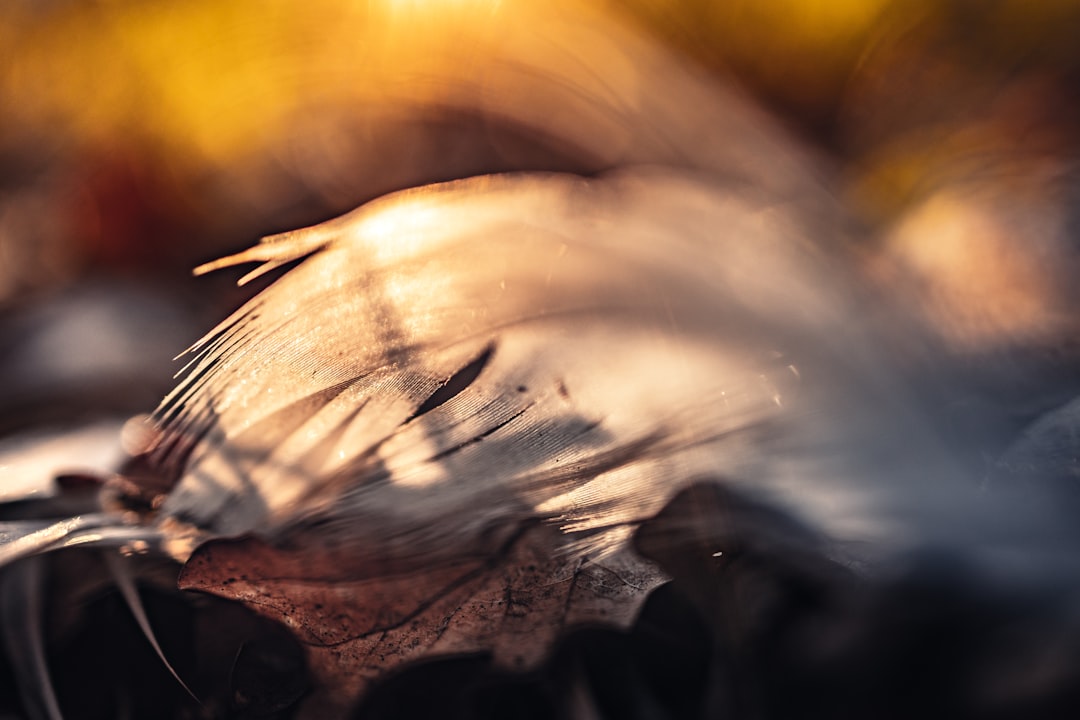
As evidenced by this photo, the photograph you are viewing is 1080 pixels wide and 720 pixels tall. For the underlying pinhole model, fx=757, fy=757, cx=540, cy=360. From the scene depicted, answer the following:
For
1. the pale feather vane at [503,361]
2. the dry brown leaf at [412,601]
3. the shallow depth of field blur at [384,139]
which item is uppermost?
the shallow depth of field blur at [384,139]

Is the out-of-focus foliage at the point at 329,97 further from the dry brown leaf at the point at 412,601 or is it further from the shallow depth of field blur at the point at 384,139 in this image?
the dry brown leaf at the point at 412,601

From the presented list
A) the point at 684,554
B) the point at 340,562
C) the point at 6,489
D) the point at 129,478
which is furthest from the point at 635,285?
the point at 6,489

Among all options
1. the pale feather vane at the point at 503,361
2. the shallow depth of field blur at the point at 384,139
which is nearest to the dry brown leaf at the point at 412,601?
Answer: the pale feather vane at the point at 503,361

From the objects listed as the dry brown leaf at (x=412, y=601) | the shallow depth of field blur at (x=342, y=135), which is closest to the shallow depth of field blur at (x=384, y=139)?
the shallow depth of field blur at (x=342, y=135)

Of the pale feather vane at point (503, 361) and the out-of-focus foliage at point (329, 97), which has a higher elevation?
the out-of-focus foliage at point (329, 97)

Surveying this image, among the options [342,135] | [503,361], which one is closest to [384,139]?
[342,135]

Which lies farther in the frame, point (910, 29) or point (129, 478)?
point (129, 478)

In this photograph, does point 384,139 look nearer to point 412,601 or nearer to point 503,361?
point 503,361

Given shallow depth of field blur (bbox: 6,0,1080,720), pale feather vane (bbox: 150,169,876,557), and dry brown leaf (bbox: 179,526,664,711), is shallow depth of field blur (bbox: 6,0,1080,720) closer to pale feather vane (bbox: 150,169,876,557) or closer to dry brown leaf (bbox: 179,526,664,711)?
pale feather vane (bbox: 150,169,876,557)

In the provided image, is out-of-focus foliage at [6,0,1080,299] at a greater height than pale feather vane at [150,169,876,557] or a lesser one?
greater


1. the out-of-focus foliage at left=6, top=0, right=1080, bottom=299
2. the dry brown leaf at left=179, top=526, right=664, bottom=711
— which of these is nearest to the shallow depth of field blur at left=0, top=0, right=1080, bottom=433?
the out-of-focus foliage at left=6, top=0, right=1080, bottom=299

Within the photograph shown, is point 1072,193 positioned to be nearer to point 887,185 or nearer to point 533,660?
point 887,185
